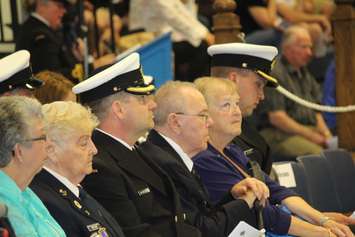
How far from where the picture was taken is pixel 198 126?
5.45m

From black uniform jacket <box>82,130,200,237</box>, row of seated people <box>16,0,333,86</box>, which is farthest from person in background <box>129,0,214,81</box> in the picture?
black uniform jacket <box>82,130,200,237</box>

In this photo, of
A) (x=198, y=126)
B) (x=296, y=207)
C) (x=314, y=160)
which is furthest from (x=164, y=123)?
(x=314, y=160)

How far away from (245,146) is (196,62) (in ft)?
11.8

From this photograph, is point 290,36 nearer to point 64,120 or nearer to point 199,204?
point 199,204

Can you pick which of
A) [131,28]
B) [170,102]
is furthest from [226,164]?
[131,28]

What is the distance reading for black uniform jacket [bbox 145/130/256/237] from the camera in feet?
17.1

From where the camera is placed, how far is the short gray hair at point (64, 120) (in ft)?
14.8

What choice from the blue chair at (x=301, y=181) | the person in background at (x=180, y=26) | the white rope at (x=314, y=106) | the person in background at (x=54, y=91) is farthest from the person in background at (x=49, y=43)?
the person in background at (x=54, y=91)

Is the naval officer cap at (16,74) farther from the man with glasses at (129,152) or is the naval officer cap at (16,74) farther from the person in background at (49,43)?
the person in background at (49,43)

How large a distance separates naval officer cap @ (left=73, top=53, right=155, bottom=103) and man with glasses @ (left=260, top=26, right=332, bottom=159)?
4087 mm

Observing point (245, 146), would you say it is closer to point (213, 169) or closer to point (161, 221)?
point (213, 169)

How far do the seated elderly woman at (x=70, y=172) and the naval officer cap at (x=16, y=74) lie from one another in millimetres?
583

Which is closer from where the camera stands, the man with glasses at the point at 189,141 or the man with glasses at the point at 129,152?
the man with glasses at the point at 129,152

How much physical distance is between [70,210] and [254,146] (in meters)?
2.37
